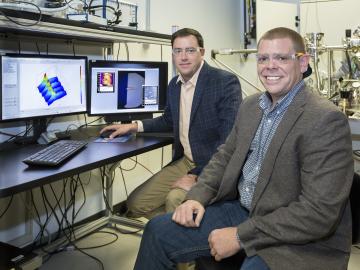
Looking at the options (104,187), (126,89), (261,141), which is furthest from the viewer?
(104,187)

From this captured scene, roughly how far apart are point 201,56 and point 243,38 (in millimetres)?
2876

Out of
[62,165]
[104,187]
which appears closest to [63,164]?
[62,165]

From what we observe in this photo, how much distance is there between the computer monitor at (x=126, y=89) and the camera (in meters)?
2.26

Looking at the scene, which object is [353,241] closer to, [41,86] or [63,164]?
[63,164]

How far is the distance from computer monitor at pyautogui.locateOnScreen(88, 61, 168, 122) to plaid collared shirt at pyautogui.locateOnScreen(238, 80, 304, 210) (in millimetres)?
1059

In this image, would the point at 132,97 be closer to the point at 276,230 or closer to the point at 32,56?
the point at 32,56

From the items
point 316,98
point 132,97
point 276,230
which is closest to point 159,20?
point 132,97

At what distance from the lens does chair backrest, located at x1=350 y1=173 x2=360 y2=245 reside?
4.19 feet

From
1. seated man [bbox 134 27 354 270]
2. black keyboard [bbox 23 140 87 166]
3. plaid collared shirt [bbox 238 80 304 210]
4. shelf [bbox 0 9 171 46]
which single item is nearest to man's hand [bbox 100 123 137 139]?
black keyboard [bbox 23 140 87 166]

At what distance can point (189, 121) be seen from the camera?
84.3 inches

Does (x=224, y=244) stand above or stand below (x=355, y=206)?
below

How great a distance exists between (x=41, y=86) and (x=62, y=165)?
0.64 meters

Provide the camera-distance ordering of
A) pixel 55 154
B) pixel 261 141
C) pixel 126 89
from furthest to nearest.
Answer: pixel 126 89, pixel 55 154, pixel 261 141

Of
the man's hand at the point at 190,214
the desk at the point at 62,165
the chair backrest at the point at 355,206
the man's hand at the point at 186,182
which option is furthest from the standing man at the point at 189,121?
the chair backrest at the point at 355,206
